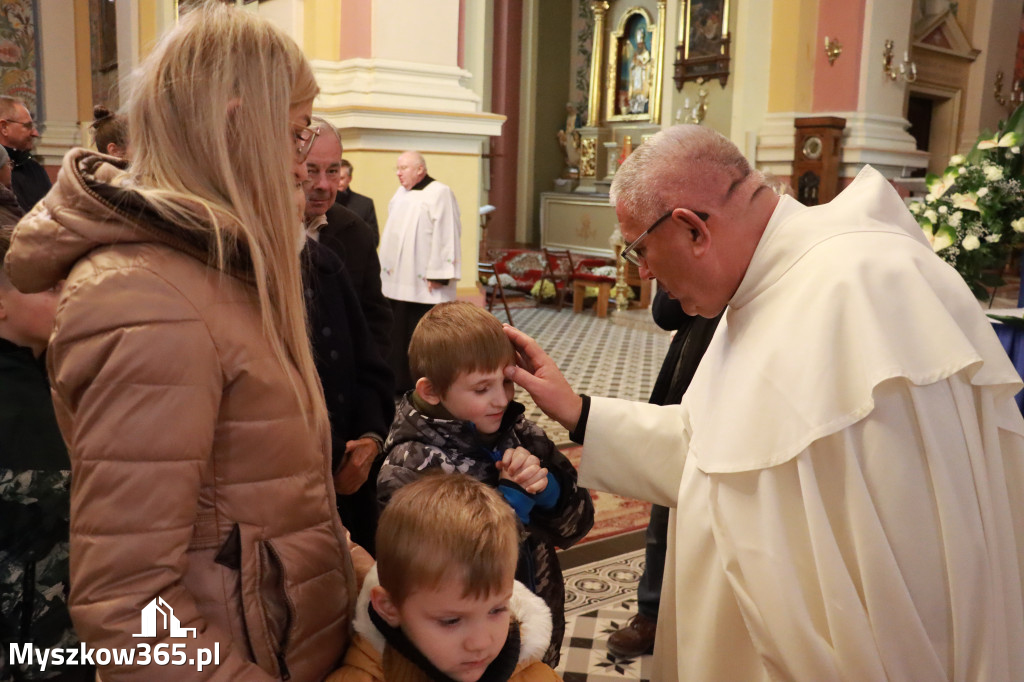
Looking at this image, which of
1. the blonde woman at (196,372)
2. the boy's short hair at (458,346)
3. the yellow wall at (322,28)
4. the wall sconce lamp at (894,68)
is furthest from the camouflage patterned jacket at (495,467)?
the wall sconce lamp at (894,68)

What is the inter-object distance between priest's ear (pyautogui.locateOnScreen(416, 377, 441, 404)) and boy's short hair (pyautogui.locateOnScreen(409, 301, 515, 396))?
0.04ft

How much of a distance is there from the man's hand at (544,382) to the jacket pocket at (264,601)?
36.0 inches

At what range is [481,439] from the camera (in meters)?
2.08

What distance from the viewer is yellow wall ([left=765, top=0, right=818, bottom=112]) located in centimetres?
1020

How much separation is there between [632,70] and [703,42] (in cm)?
369

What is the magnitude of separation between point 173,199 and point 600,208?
45.4 feet

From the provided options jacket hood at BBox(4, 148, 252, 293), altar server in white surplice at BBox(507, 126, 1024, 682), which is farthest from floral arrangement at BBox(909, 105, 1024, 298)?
jacket hood at BBox(4, 148, 252, 293)

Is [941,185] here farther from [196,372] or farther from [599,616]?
[196,372]

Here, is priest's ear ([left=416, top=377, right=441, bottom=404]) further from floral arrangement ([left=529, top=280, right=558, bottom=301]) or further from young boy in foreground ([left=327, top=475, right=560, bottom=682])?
floral arrangement ([left=529, top=280, right=558, bottom=301])

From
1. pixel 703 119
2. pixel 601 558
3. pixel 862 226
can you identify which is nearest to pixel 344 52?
pixel 601 558

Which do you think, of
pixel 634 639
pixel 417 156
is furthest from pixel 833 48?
pixel 634 639

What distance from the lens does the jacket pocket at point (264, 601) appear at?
1.25 meters

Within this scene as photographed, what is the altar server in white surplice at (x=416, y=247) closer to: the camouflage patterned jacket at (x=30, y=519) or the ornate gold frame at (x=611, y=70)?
the camouflage patterned jacket at (x=30, y=519)

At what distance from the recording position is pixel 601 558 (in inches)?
165
